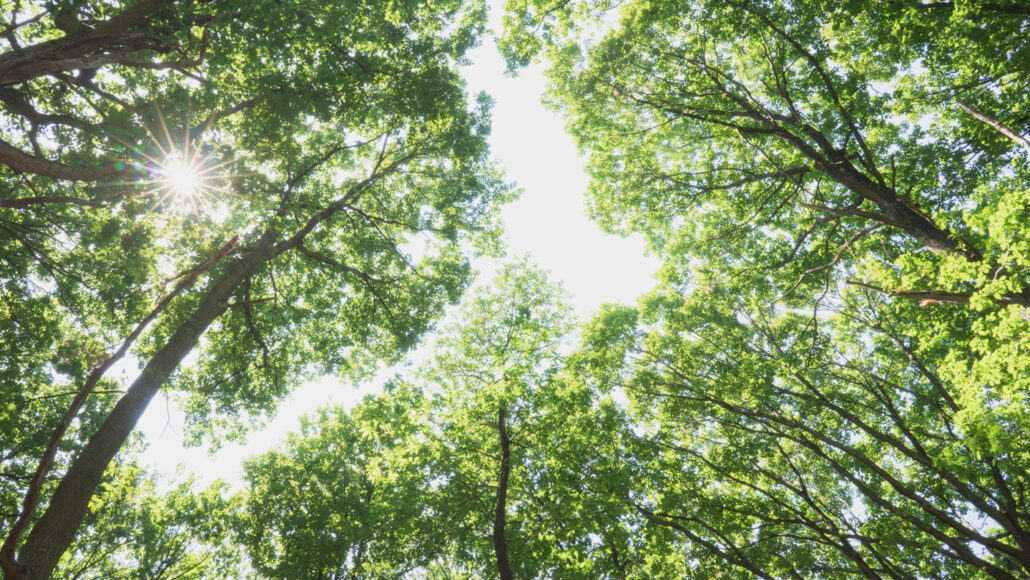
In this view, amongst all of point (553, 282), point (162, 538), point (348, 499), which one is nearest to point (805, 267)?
point (553, 282)

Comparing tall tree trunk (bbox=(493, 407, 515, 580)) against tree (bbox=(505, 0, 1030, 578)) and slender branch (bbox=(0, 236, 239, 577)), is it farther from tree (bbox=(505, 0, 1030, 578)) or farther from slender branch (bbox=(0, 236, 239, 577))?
slender branch (bbox=(0, 236, 239, 577))

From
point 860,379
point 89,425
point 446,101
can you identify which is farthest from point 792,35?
point 89,425

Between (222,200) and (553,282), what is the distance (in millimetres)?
9842

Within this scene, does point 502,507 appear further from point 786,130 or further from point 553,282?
point 786,130

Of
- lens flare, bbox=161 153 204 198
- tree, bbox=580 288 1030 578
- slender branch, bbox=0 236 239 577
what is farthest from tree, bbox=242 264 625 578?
slender branch, bbox=0 236 239 577

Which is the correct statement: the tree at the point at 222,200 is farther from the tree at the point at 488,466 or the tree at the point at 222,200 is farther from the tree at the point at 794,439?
the tree at the point at 794,439

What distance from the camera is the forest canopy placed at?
7.01 metres

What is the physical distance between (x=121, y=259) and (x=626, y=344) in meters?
13.0

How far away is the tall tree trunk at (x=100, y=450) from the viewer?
5.00 m

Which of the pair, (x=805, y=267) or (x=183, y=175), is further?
(x=805, y=267)

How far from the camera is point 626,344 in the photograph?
14086 millimetres

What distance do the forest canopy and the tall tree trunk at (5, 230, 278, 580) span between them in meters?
0.05

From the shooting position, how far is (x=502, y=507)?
992 cm

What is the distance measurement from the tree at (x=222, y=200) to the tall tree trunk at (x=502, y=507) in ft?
11.5
